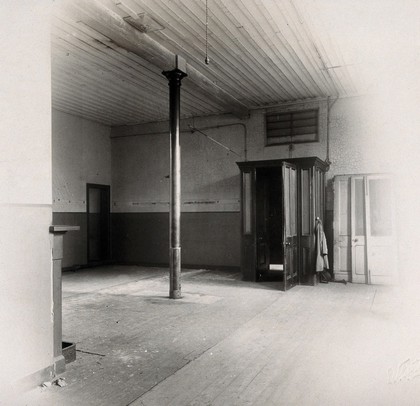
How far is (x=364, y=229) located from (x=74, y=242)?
6827 millimetres

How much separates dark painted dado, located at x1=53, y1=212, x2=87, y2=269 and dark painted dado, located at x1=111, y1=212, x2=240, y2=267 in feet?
3.54

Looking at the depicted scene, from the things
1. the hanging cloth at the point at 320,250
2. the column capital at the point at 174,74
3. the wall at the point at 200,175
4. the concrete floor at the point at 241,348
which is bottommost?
the concrete floor at the point at 241,348

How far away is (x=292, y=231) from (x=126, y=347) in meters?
4.32

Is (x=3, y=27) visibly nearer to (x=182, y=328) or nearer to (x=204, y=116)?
(x=182, y=328)

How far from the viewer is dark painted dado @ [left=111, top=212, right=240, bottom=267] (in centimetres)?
998

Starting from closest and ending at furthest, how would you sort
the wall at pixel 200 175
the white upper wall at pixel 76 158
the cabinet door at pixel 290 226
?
1. the cabinet door at pixel 290 226
2. the wall at pixel 200 175
3. the white upper wall at pixel 76 158

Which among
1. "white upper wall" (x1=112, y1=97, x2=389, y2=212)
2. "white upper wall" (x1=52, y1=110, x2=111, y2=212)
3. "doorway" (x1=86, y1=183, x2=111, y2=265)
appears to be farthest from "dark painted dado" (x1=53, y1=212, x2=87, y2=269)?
"white upper wall" (x1=112, y1=97, x2=389, y2=212)

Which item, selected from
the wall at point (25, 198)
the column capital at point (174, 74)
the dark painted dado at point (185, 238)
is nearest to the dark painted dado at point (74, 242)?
the dark painted dado at point (185, 238)

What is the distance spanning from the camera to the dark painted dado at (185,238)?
998 centimetres

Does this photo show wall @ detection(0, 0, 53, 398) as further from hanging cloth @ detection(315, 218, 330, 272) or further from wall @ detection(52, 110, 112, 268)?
wall @ detection(52, 110, 112, 268)

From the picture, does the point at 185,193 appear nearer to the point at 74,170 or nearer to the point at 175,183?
the point at 74,170

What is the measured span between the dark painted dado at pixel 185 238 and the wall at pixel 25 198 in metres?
6.75

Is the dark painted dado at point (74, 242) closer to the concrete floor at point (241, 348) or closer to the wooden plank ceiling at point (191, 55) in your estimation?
the wooden plank ceiling at point (191, 55)

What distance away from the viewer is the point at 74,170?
10.3 meters
